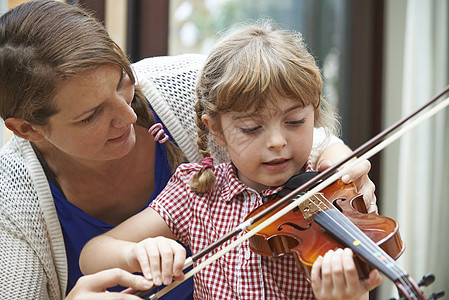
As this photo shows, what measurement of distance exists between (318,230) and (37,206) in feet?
1.78

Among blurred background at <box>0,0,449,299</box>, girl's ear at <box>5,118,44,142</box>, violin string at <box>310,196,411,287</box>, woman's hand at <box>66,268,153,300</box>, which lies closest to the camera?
violin string at <box>310,196,411,287</box>

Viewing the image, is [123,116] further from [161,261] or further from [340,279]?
[340,279]

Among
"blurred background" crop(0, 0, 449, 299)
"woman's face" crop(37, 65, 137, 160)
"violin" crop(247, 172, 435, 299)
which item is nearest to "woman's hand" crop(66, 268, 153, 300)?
"violin" crop(247, 172, 435, 299)

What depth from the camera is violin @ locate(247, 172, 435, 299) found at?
0.65 meters

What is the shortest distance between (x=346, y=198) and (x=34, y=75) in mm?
515

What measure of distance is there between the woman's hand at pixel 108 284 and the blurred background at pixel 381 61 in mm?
1254

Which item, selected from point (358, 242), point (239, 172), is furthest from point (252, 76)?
point (358, 242)

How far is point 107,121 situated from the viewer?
0.94m

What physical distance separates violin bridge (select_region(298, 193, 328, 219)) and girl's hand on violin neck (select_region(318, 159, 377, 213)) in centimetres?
5

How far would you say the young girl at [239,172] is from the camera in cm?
84

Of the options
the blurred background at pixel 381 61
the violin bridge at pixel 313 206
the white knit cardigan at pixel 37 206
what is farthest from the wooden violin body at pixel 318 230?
the blurred background at pixel 381 61

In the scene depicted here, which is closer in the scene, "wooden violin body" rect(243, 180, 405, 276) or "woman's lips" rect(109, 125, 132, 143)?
"wooden violin body" rect(243, 180, 405, 276)

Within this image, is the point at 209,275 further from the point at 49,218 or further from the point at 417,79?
the point at 417,79

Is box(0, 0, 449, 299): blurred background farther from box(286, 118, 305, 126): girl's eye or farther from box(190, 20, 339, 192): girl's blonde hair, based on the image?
box(286, 118, 305, 126): girl's eye
